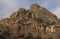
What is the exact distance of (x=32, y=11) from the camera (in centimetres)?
4316

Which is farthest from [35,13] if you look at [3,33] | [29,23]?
[3,33]

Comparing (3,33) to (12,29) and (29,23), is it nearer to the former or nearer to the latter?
(12,29)

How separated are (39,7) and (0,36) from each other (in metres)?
20.9

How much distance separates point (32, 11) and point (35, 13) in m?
1.18

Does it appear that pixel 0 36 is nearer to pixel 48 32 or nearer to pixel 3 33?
pixel 3 33

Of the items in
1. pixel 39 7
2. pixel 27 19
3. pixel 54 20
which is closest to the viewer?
pixel 27 19

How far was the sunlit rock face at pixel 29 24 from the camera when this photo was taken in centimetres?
3125

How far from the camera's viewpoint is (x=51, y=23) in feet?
137

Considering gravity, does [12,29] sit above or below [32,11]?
below

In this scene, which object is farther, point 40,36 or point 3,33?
point 40,36

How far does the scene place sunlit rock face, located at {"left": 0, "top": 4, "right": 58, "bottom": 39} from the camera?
103 feet

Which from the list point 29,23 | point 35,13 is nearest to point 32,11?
point 35,13

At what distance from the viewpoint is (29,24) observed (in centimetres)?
3616

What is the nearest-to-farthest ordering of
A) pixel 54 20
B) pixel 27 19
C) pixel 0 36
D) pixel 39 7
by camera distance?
pixel 0 36
pixel 27 19
pixel 54 20
pixel 39 7
